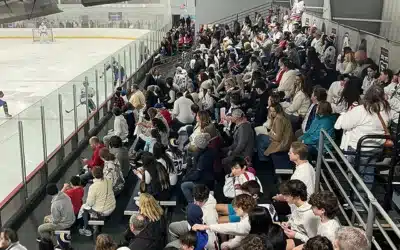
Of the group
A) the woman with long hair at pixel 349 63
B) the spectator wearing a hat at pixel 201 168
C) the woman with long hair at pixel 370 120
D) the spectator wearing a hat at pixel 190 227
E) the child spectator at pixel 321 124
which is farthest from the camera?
the woman with long hair at pixel 349 63

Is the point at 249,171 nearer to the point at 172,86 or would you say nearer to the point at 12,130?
the point at 12,130

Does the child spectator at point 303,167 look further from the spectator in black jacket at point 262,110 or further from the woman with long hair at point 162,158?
the spectator in black jacket at point 262,110

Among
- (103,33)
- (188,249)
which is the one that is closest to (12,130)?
(188,249)

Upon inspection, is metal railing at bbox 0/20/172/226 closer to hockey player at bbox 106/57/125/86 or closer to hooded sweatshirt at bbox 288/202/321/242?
hockey player at bbox 106/57/125/86

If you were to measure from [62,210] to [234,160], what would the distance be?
201 cm

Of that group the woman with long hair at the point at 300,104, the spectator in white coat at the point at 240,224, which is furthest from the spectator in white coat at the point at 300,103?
the spectator in white coat at the point at 240,224

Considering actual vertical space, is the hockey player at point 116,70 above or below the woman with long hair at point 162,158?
below

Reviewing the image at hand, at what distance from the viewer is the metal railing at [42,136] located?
23.0 ft

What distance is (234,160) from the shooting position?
507 cm

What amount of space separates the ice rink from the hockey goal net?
0.45m

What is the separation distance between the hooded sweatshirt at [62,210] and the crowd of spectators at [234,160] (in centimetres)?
1

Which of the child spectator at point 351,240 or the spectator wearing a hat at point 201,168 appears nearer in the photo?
the child spectator at point 351,240

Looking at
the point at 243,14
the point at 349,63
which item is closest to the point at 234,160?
the point at 349,63

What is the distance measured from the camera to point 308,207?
4066 mm
